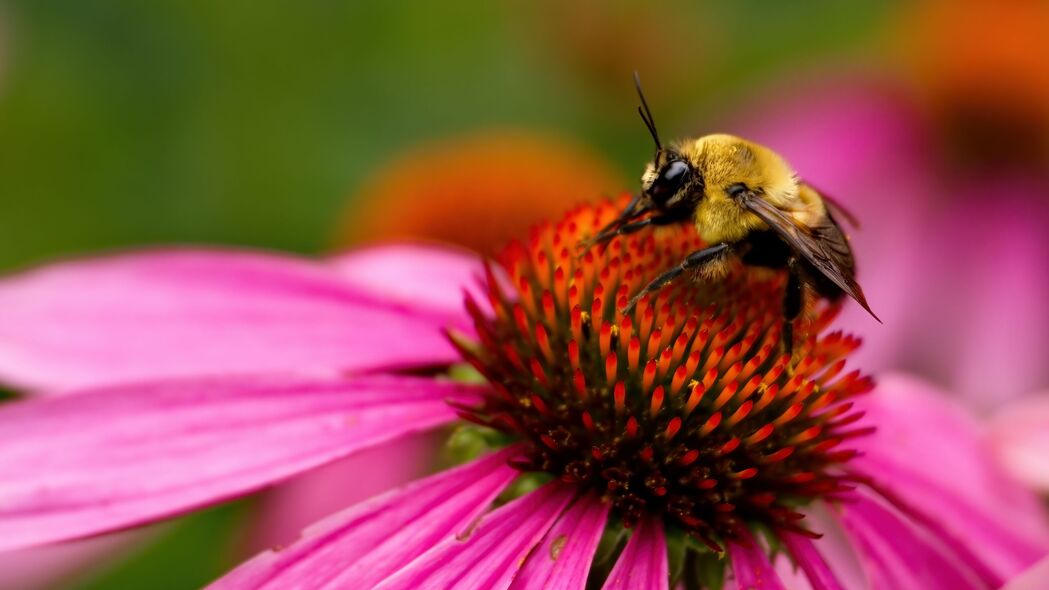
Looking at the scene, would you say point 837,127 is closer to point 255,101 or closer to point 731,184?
point 255,101

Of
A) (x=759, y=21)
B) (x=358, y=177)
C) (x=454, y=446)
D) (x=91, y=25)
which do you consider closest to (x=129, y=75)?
(x=91, y=25)

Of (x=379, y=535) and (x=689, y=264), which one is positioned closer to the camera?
(x=379, y=535)

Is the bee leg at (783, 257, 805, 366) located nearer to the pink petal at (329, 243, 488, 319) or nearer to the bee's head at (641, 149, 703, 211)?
the bee's head at (641, 149, 703, 211)

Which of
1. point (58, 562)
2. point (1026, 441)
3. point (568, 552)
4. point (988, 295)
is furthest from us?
point (988, 295)

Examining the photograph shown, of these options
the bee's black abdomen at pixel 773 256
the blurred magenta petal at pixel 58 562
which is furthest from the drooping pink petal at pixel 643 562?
the blurred magenta petal at pixel 58 562

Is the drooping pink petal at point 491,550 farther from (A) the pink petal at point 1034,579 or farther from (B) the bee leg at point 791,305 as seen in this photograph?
(A) the pink petal at point 1034,579

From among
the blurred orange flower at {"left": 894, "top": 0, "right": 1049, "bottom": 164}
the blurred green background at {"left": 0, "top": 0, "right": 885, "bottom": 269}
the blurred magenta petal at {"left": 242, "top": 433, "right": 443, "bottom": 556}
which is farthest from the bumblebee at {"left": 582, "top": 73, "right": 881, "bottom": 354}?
the blurred orange flower at {"left": 894, "top": 0, "right": 1049, "bottom": 164}

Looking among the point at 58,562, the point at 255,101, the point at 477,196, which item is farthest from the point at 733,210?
the point at 255,101
